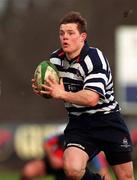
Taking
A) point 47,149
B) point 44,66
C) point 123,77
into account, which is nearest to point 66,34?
point 44,66

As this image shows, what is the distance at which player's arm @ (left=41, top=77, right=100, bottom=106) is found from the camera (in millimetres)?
10109

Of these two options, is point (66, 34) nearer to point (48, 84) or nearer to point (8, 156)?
point (48, 84)

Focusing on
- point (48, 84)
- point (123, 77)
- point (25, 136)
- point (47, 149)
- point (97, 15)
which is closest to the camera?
point (48, 84)

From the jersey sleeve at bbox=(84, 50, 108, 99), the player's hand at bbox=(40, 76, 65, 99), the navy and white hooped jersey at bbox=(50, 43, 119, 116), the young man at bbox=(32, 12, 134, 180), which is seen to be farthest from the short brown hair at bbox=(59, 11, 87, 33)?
the player's hand at bbox=(40, 76, 65, 99)

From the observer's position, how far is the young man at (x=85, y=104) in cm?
1024

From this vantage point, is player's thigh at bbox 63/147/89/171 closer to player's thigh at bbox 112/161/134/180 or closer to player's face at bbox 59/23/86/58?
player's thigh at bbox 112/161/134/180

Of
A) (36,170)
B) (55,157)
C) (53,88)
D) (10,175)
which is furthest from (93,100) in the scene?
(10,175)

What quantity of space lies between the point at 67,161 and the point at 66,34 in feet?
4.40

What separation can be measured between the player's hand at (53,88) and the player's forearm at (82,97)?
5 cm

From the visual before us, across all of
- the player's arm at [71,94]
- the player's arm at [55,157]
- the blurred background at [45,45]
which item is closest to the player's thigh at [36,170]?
the player's arm at [55,157]

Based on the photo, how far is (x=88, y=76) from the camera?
1033 cm

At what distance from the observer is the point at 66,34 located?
407 inches

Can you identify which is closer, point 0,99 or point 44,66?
point 44,66

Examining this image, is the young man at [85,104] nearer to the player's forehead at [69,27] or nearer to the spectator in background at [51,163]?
the player's forehead at [69,27]
